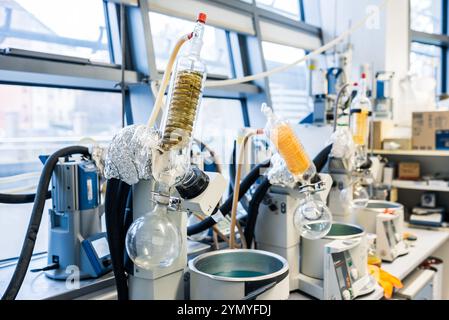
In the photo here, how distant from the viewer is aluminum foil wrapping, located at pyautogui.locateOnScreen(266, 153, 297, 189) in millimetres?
1448

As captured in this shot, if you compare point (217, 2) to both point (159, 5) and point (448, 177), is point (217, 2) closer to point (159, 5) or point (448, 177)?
point (159, 5)

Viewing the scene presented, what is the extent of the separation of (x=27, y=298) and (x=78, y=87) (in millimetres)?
1282

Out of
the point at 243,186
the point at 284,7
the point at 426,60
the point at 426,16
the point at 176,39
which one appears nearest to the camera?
the point at 243,186

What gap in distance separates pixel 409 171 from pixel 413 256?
3.72 feet

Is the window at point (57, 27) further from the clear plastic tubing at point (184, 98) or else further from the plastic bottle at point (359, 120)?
the plastic bottle at point (359, 120)

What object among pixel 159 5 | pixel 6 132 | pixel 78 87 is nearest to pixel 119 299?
pixel 6 132

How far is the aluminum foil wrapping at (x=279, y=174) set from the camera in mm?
1448

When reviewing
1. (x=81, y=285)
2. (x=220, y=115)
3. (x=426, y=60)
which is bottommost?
(x=81, y=285)

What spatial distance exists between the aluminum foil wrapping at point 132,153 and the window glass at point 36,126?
0.73m

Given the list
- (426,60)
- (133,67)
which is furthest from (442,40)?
(133,67)

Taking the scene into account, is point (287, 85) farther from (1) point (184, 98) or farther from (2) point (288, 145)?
(1) point (184, 98)

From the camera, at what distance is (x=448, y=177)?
306 centimetres

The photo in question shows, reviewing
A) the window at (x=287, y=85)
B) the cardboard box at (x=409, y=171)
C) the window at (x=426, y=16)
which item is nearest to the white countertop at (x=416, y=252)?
the cardboard box at (x=409, y=171)

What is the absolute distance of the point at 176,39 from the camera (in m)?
2.18
